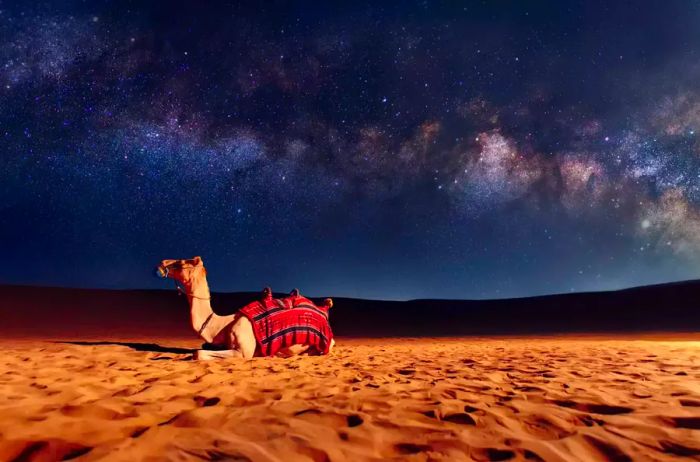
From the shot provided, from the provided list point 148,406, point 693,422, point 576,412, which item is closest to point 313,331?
point 148,406

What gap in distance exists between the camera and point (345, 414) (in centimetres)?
295

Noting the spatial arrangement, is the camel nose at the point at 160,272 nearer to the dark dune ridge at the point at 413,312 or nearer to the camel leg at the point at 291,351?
the camel leg at the point at 291,351

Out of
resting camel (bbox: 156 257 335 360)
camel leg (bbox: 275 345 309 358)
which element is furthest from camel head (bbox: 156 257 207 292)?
camel leg (bbox: 275 345 309 358)

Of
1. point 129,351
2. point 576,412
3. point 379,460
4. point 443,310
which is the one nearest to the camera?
point 379,460

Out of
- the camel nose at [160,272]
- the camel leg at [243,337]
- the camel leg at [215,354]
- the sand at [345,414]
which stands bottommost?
the sand at [345,414]

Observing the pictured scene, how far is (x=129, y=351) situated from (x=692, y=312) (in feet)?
97.8

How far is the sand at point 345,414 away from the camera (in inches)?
90.8

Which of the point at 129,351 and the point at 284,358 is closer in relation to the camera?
the point at 284,358

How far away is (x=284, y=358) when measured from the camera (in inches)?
257

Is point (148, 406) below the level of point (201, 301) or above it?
below

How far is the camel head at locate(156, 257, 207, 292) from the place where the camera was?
6398mm

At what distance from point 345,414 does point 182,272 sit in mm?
4316

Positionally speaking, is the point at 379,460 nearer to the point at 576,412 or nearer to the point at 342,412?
the point at 342,412

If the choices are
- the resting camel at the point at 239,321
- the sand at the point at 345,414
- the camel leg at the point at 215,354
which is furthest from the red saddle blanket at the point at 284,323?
the sand at the point at 345,414
